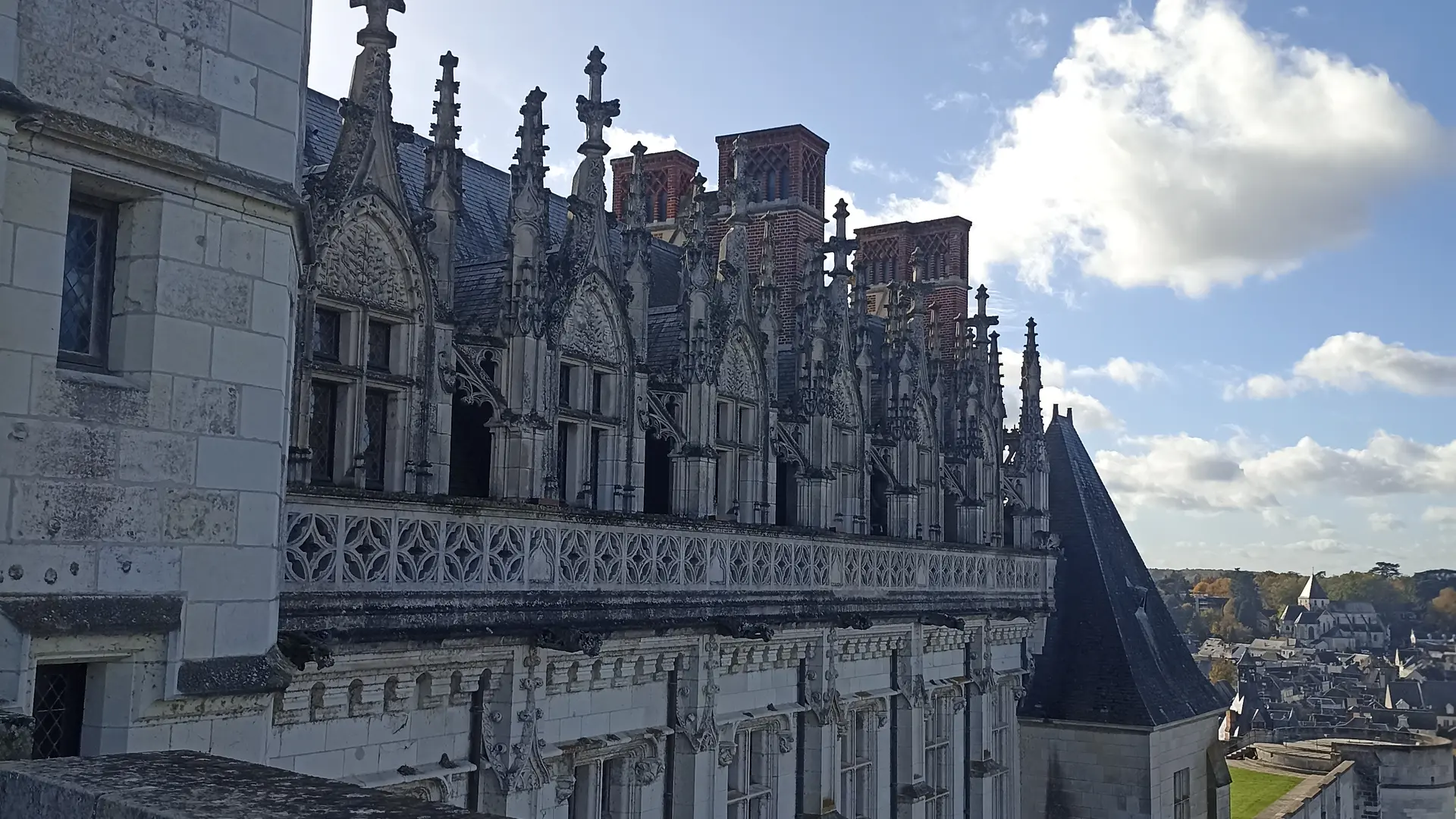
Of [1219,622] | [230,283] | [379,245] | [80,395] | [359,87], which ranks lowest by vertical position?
[1219,622]

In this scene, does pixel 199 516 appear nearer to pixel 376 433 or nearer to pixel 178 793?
pixel 178 793

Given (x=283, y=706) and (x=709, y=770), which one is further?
(x=709, y=770)

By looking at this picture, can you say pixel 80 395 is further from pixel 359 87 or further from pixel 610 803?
pixel 610 803

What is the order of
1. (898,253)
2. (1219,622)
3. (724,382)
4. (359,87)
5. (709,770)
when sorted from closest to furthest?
1. (359,87)
2. (709,770)
3. (724,382)
4. (898,253)
5. (1219,622)

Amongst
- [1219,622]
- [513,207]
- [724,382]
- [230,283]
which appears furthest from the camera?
[1219,622]

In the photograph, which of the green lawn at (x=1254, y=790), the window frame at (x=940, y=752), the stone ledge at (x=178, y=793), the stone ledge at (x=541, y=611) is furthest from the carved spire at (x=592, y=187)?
the green lawn at (x=1254, y=790)

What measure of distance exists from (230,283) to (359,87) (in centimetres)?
423

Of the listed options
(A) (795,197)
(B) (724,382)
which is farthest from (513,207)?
(A) (795,197)

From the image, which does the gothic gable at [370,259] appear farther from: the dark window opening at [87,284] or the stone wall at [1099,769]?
the stone wall at [1099,769]

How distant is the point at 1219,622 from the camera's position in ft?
542

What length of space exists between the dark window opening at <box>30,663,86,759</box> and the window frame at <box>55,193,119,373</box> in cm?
138

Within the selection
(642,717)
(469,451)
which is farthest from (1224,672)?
(469,451)

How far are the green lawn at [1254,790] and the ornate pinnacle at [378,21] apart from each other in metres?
28.1

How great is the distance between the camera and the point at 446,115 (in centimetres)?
1085
